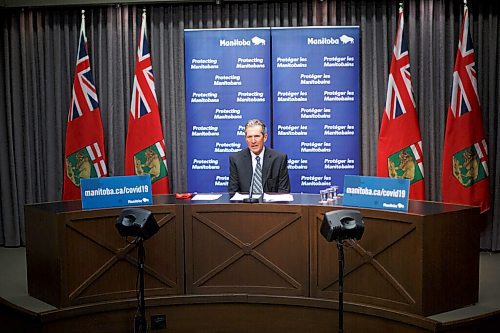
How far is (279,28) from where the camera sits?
22.7ft

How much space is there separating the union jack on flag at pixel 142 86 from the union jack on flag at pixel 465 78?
3.06 metres

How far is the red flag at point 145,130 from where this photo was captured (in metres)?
6.96

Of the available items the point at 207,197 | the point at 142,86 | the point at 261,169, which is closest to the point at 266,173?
the point at 261,169

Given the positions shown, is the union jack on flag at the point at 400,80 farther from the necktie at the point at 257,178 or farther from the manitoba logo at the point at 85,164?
the manitoba logo at the point at 85,164

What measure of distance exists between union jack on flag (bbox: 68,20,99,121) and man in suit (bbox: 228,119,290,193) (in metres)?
2.10

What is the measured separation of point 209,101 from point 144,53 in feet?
2.74

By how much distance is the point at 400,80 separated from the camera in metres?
6.63

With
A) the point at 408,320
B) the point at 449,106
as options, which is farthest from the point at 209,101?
the point at 408,320

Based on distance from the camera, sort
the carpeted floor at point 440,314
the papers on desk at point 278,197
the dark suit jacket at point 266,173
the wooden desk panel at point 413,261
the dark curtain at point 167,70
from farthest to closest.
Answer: the dark curtain at point 167,70 < the dark suit jacket at point 266,173 < the papers on desk at point 278,197 < the carpeted floor at point 440,314 < the wooden desk panel at point 413,261

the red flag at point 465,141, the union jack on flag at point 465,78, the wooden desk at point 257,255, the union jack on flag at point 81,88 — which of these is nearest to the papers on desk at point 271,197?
the wooden desk at point 257,255

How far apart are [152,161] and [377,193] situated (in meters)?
3.16

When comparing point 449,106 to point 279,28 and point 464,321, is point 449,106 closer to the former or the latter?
point 279,28

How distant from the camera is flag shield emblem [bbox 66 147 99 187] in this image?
22.9ft

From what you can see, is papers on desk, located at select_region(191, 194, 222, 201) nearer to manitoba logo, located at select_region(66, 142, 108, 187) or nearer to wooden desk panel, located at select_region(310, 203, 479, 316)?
wooden desk panel, located at select_region(310, 203, 479, 316)
